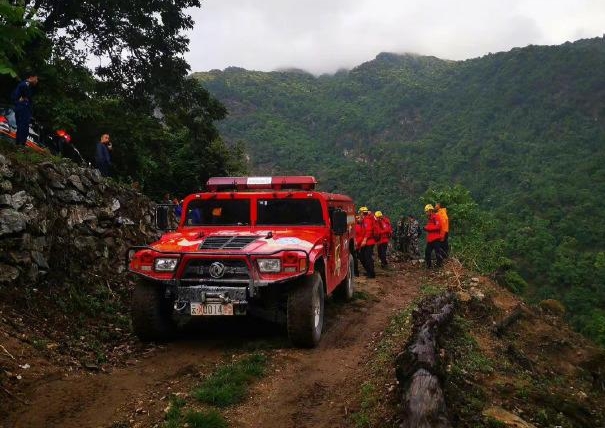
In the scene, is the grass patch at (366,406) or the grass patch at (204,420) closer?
the grass patch at (204,420)

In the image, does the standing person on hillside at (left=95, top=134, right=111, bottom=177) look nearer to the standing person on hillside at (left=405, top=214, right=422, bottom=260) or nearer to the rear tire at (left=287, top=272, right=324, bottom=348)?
the rear tire at (left=287, top=272, right=324, bottom=348)

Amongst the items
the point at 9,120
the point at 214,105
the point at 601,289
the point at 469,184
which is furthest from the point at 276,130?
the point at 9,120

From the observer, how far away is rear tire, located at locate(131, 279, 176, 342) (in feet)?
21.8

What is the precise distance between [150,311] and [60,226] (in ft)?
9.49

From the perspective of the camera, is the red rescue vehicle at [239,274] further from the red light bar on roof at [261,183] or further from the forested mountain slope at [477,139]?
the forested mountain slope at [477,139]

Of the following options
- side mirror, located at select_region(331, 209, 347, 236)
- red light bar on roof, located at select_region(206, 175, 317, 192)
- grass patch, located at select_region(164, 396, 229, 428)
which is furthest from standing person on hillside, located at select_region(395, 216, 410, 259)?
grass patch, located at select_region(164, 396, 229, 428)

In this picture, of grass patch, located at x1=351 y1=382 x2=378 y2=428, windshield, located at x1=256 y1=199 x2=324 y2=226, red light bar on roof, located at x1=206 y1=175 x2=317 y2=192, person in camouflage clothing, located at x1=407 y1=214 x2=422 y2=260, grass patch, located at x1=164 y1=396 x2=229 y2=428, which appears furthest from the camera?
person in camouflage clothing, located at x1=407 y1=214 x2=422 y2=260

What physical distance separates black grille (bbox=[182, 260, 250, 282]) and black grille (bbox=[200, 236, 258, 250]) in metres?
0.21

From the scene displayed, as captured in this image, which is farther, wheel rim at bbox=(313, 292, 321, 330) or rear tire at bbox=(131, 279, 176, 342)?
rear tire at bbox=(131, 279, 176, 342)

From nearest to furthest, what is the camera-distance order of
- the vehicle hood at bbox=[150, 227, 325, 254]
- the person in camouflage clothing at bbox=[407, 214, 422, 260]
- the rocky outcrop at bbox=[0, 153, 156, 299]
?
1. the vehicle hood at bbox=[150, 227, 325, 254]
2. the rocky outcrop at bbox=[0, 153, 156, 299]
3. the person in camouflage clothing at bbox=[407, 214, 422, 260]

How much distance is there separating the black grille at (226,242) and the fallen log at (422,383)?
244 centimetres

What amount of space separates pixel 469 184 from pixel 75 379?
254 feet

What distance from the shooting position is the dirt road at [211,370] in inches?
185

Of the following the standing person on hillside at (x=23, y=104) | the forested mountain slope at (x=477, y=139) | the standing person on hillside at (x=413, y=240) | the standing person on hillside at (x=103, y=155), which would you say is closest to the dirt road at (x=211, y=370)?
the standing person on hillside at (x=23, y=104)
